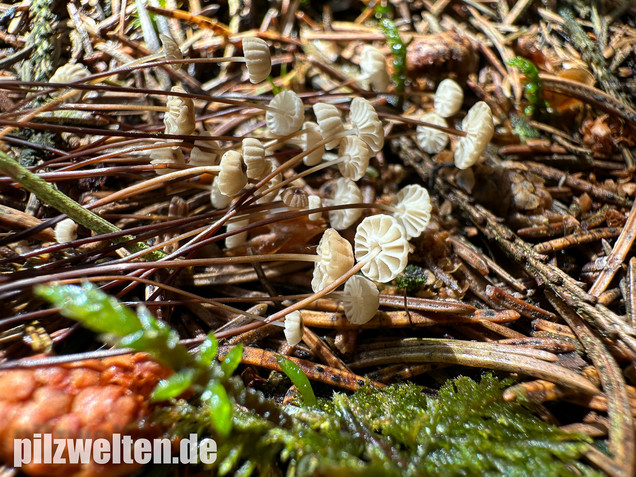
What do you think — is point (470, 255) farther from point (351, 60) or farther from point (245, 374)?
point (351, 60)

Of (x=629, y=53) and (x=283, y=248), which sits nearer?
(x=283, y=248)

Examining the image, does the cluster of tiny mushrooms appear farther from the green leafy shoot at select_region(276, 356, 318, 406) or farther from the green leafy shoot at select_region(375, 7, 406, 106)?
the green leafy shoot at select_region(375, 7, 406, 106)

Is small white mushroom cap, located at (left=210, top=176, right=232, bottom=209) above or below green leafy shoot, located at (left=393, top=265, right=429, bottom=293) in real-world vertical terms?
above

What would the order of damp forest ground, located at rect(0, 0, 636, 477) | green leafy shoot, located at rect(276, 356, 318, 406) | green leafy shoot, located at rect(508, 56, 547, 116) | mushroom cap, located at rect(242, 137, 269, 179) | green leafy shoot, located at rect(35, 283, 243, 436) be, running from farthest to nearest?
1. green leafy shoot, located at rect(508, 56, 547, 116)
2. mushroom cap, located at rect(242, 137, 269, 179)
3. green leafy shoot, located at rect(276, 356, 318, 406)
4. damp forest ground, located at rect(0, 0, 636, 477)
5. green leafy shoot, located at rect(35, 283, 243, 436)

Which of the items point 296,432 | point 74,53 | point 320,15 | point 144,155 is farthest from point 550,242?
point 74,53

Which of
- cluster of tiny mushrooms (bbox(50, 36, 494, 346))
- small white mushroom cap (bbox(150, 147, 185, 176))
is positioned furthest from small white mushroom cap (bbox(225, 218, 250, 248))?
small white mushroom cap (bbox(150, 147, 185, 176))

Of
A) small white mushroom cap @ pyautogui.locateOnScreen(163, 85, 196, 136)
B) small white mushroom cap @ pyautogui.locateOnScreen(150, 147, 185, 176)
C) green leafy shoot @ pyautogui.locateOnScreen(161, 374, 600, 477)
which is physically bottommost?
green leafy shoot @ pyautogui.locateOnScreen(161, 374, 600, 477)

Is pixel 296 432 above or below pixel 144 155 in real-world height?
below
